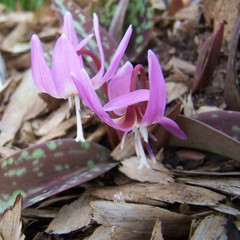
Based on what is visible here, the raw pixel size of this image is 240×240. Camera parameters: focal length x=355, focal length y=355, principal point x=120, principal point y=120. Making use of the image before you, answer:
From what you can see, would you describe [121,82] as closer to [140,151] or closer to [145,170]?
[140,151]

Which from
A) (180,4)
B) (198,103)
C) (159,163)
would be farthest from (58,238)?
(180,4)

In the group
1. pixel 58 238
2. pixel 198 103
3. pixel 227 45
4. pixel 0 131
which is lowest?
pixel 58 238

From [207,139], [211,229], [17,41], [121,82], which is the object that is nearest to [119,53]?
[121,82]

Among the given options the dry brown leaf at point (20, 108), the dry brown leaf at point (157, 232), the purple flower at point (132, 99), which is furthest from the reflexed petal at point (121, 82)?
the dry brown leaf at point (20, 108)

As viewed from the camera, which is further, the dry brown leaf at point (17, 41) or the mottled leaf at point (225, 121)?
the dry brown leaf at point (17, 41)

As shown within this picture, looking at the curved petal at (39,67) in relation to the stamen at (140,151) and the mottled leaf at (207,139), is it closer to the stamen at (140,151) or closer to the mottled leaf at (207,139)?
the stamen at (140,151)

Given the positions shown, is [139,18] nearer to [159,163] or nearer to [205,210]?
[159,163]
